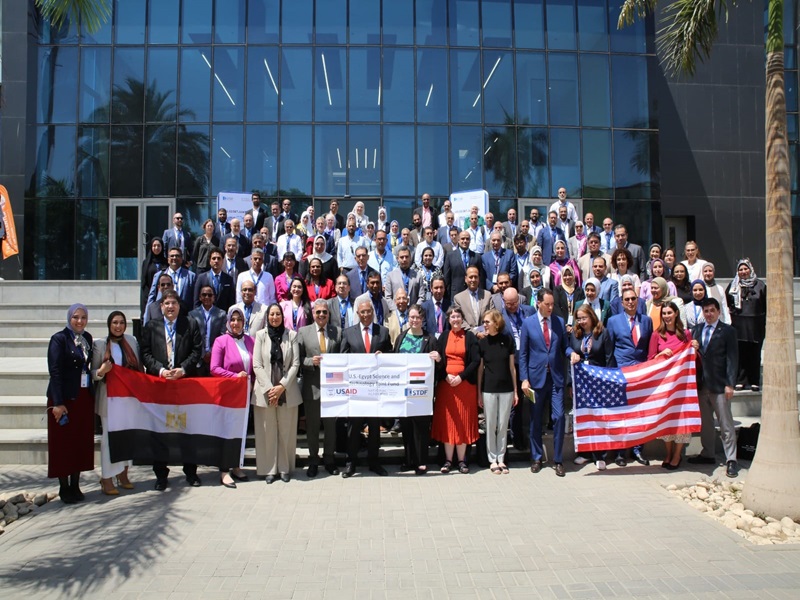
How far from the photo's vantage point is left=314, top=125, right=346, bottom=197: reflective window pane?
864 inches

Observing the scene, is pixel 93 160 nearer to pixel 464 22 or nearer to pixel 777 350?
pixel 464 22

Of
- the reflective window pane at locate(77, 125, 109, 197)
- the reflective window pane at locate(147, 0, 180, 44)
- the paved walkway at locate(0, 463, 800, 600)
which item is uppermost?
the reflective window pane at locate(147, 0, 180, 44)

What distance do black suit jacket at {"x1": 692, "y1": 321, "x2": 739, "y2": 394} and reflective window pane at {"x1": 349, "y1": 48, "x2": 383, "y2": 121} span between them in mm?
16273

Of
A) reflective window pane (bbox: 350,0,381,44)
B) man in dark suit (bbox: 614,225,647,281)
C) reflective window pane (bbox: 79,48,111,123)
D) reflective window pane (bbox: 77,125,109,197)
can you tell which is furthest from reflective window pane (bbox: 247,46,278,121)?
man in dark suit (bbox: 614,225,647,281)

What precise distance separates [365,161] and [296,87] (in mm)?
3585

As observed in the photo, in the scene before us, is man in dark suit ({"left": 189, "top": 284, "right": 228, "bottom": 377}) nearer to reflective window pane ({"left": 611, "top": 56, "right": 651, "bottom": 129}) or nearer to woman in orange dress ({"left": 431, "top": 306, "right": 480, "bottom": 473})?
woman in orange dress ({"left": 431, "top": 306, "right": 480, "bottom": 473})

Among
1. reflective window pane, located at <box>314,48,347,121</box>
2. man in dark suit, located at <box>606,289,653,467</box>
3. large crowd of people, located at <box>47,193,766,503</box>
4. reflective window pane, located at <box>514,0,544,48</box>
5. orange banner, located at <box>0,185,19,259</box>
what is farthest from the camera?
reflective window pane, located at <box>514,0,544,48</box>

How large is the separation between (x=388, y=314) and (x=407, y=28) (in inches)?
648

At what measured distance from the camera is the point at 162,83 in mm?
22016

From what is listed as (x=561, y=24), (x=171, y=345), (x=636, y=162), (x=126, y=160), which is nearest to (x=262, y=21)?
(x=126, y=160)

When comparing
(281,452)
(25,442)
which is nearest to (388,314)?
(281,452)

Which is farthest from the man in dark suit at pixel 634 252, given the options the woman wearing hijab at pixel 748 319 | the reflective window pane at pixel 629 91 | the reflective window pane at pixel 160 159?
the reflective window pane at pixel 160 159

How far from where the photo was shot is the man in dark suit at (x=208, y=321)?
8.46m

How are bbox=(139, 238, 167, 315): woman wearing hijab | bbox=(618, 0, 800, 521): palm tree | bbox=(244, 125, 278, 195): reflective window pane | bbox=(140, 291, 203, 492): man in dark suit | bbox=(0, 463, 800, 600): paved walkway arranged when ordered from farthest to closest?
bbox=(244, 125, 278, 195): reflective window pane
bbox=(139, 238, 167, 315): woman wearing hijab
bbox=(140, 291, 203, 492): man in dark suit
bbox=(618, 0, 800, 521): palm tree
bbox=(0, 463, 800, 600): paved walkway
